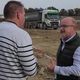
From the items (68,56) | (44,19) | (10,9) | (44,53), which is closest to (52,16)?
(44,19)

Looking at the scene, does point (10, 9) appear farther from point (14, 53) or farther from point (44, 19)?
point (44, 19)

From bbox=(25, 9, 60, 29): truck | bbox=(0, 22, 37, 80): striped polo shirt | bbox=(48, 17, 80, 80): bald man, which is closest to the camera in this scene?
bbox=(0, 22, 37, 80): striped polo shirt

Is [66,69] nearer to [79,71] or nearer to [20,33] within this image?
[79,71]

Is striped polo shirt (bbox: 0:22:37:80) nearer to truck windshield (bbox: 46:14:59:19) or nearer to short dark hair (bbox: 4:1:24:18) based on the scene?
short dark hair (bbox: 4:1:24:18)

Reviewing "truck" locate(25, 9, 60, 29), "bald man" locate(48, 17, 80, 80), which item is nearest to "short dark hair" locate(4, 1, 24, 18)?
"bald man" locate(48, 17, 80, 80)

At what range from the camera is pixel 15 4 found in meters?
4.96

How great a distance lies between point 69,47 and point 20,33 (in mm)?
1260

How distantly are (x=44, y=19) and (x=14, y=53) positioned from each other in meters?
55.6

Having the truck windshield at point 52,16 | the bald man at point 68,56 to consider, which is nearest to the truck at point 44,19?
the truck windshield at point 52,16

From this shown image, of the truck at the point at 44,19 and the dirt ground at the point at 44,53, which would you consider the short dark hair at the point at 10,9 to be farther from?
the truck at the point at 44,19

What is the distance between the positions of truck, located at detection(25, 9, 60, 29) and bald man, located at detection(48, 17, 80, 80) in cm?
5201

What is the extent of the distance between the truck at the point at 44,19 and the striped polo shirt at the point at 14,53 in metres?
53.2

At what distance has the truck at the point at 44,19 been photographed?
59094 millimetres

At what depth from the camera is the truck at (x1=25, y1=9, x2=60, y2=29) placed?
5909 centimetres
